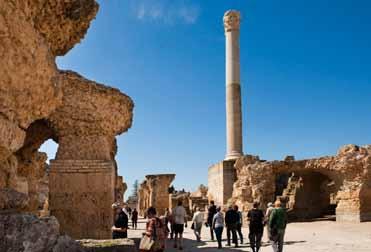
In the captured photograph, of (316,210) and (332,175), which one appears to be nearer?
(332,175)

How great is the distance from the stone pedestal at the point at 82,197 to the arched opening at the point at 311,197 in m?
17.0

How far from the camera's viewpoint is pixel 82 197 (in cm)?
820

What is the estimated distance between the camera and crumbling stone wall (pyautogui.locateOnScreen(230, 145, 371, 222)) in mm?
18594

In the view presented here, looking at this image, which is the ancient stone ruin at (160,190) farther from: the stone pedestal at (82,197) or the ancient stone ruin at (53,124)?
the stone pedestal at (82,197)

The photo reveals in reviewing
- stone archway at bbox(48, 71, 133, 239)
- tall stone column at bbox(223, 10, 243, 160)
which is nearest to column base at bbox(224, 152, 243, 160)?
tall stone column at bbox(223, 10, 243, 160)

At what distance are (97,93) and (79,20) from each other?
326cm

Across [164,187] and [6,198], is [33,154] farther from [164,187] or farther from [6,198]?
[164,187]

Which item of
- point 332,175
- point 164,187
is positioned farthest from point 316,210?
point 164,187

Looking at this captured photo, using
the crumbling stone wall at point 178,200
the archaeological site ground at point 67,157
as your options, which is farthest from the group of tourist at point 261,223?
the crumbling stone wall at point 178,200

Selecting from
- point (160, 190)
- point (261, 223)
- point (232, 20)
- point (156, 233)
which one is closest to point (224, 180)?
point (160, 190)

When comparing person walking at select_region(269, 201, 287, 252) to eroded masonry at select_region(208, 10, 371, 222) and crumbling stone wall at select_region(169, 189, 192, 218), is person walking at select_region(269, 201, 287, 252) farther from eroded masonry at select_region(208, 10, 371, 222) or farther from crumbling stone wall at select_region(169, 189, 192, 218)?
crumbling stone wall at select_region(169, 189, 192, 218)

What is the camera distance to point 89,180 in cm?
827

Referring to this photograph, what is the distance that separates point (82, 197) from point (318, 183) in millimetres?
19568

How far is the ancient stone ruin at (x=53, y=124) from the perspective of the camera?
140 inches
